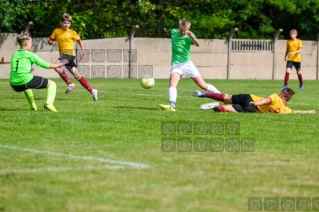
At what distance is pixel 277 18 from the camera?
49.4 m

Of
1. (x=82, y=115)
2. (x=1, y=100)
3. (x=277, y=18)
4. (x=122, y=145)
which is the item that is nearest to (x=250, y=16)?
(x=277, y=18)

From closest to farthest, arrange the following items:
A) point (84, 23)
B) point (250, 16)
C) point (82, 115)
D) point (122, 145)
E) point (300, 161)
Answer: point (300, 161) → point (122, 145) → point (82, 115) → point (84, 23) → point (250, 16)

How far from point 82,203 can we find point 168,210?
2.15 ft

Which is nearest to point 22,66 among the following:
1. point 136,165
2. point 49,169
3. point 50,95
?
point 50,95

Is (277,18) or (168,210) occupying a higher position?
(277,18)

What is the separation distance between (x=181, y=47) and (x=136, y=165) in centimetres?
784

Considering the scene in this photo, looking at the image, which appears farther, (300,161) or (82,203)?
(300,161)

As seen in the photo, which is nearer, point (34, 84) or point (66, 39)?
point (34, 84)

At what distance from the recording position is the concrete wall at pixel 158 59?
3584 centimetres

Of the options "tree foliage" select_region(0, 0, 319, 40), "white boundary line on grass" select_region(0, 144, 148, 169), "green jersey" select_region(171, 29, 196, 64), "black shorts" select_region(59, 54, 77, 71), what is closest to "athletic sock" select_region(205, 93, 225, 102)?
"green jersey" select_region(171, 29, 196, 64)

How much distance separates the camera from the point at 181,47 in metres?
15.9

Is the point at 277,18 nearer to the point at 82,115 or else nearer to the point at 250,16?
the point at 250,16

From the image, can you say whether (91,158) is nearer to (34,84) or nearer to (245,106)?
(34,84)

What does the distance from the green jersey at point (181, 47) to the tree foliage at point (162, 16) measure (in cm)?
2068
